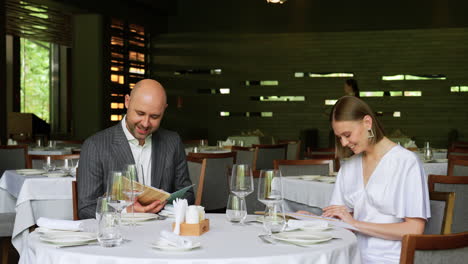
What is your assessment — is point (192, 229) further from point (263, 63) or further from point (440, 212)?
point (263, 63)

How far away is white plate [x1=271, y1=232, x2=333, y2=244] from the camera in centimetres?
240

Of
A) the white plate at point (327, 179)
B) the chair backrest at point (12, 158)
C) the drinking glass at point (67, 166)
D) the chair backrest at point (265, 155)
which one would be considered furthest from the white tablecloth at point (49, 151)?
the white plate at point (327, 179)

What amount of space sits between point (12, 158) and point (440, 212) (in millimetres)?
5061

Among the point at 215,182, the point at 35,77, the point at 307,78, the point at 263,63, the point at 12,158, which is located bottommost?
the point at 215,182

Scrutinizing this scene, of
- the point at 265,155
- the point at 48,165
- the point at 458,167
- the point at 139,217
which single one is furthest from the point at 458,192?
the point at 265,155

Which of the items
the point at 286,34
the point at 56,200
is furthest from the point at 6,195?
the point at 286,34

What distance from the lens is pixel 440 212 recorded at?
311 centimetres

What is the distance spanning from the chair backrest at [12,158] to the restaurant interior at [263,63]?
6.58 meters

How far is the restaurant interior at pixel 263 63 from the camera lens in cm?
1412

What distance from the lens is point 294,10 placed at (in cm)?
1648

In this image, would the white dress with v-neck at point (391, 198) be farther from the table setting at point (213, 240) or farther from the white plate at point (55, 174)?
the white plate at point (55, 174)

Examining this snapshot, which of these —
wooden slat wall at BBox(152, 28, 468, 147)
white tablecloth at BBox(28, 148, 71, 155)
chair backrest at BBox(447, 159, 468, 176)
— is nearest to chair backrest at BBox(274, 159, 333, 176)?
chair backrest at BBox(447, 159, 468, 176)

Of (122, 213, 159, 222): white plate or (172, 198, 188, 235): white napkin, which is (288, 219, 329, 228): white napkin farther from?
(122, 213, 159, 222): white plate

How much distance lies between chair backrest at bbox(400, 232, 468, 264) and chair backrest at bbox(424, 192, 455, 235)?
1.05 meters
